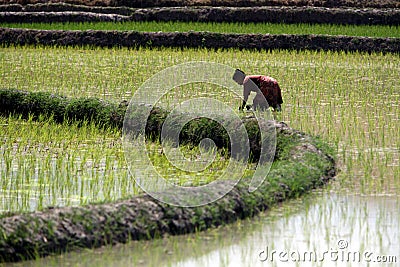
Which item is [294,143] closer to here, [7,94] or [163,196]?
[163,196]

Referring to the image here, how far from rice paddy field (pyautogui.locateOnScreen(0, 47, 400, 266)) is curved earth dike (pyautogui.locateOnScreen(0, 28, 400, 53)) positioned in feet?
1.21

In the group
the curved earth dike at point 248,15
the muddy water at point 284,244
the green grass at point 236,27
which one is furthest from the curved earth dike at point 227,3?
the muddy water at point 284,244

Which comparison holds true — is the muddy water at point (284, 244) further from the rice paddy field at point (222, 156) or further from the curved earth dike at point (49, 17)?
the curved earth dike at point (49, 17)

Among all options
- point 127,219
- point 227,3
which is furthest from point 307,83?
point 227,3

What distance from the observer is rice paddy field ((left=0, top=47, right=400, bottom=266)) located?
12.9 ft

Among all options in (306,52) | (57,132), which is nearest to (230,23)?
(306,52)

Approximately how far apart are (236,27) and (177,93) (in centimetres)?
550

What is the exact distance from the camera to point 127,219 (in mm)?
3994

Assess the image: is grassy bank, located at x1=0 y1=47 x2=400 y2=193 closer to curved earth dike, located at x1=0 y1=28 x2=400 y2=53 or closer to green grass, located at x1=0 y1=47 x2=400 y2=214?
green grass, located at x1=0 y1=47 x2=400 y2=214

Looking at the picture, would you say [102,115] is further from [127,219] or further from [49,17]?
[49,17]

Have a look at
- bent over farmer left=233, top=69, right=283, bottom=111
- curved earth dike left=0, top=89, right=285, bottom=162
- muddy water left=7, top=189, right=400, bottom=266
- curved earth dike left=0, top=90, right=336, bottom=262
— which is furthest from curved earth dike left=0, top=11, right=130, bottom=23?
muddy water left=7, top=189, right=400, bottom=266

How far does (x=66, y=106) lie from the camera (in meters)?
7.50

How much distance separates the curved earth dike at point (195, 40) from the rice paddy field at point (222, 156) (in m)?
0.37

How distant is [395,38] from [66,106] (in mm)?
→ 6251
